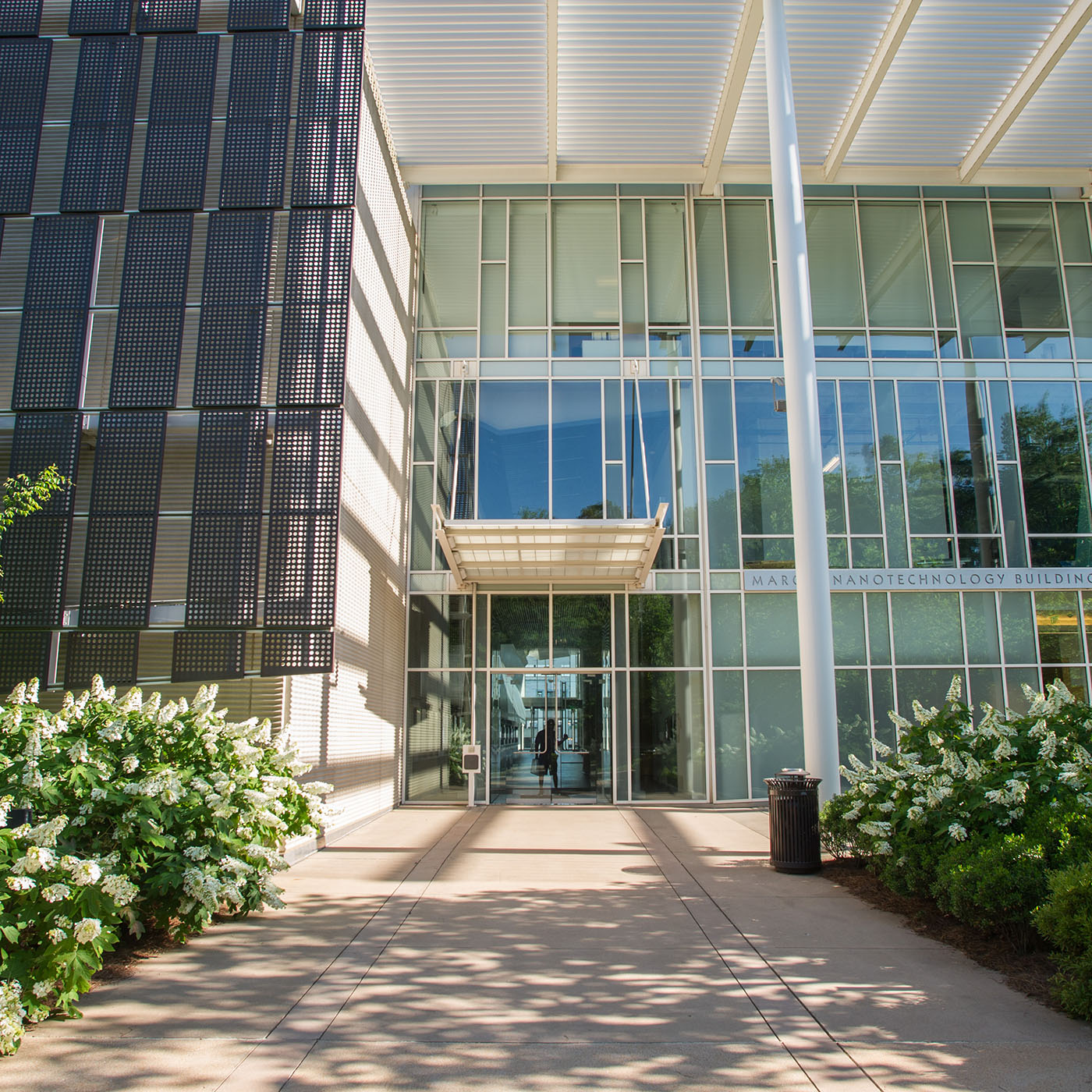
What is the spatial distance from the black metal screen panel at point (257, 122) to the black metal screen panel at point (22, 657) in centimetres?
617

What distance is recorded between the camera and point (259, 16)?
12.5m

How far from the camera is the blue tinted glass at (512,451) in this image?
58.9ft

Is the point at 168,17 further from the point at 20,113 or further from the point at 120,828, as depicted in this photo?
the point at 120,828

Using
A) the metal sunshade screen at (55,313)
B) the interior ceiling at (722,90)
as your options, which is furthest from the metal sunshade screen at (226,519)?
the interior ceiling at (722,90)

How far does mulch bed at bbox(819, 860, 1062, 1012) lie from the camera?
5859 millimetres

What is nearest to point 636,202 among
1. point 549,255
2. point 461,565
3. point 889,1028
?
point 549,255

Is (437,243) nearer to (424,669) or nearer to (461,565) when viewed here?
(461,565)

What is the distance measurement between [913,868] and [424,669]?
1126 cm

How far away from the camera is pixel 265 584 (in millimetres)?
A: 10859

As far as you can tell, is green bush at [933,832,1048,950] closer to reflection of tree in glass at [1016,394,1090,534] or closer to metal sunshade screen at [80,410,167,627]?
metal sunshade screen at [80,410,167,627]

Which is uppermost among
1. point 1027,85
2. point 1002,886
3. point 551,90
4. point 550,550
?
point 1027,85

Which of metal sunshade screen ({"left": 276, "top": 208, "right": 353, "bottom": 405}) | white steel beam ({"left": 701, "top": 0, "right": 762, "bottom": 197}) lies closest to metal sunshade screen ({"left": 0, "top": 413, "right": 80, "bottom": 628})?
metal sunshade screen ({"left": 276, "top": 208, "right": 353, "bottom": 405})

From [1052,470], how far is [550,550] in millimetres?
10754

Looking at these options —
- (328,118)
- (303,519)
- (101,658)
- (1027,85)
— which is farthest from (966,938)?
(1027,85)
